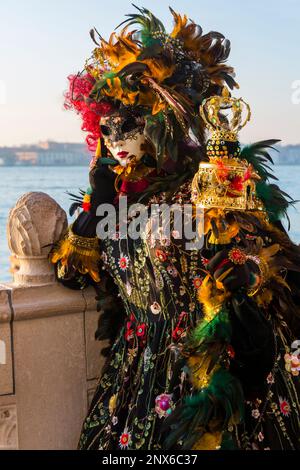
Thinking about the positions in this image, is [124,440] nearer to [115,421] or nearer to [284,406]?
[115,421]

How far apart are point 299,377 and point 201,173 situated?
76cm

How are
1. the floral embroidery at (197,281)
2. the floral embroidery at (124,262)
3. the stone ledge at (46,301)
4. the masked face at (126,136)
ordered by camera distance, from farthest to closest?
the stone ledge at (46,301) < the floral embroidery at (124,262) < the masked face at (126,136) < the floral embroidery at (197,281)

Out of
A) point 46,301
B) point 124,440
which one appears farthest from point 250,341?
point 46,301

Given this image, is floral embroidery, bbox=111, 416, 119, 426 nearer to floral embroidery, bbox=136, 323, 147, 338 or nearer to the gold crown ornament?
floral embroidery, bbox=136, 323, 147, 338

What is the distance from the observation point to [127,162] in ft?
7.73

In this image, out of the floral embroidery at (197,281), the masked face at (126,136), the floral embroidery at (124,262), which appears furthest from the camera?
the floral embroidery at (124,262)

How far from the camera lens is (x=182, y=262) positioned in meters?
2.21

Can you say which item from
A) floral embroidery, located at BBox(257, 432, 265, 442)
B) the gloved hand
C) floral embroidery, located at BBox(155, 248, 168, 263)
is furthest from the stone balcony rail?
the gloved hand

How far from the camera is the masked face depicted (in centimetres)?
231

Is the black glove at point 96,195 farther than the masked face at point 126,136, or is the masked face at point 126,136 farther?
the black glove at point 96,195

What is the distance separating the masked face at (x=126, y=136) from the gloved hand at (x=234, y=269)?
535 mm

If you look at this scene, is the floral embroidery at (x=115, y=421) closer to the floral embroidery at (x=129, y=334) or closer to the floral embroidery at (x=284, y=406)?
the floral embroidery at (x=129, y=334)

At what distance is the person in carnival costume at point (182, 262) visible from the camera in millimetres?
1978

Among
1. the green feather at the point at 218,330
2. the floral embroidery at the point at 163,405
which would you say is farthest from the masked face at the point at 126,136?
the floral embroidery at the point at 163,405
